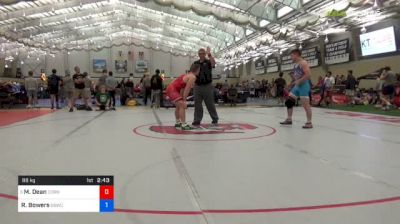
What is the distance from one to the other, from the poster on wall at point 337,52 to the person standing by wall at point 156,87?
40.4 ft

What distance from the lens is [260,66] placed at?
37594mm

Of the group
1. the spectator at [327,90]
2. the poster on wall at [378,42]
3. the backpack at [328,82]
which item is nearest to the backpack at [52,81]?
the spectator at [327,90]

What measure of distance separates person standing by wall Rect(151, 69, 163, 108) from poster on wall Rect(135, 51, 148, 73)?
33205 mm

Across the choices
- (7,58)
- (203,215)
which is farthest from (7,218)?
(7,58)

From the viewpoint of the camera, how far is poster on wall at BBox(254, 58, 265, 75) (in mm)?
36750

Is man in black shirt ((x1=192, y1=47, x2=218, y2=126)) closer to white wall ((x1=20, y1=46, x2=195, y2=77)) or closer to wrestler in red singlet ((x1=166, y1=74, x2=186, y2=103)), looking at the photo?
wrestler in red singlet ((x1=166, y1=74, x2=186, y2=103))

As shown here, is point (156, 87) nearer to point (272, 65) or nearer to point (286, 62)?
point (286, 62)

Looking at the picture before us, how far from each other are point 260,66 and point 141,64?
17480 millimetres

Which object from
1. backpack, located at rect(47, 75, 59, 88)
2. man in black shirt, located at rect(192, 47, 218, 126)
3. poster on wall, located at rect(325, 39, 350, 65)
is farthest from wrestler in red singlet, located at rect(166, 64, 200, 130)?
poster on wall, located at rect(325, 39, 350, 65)

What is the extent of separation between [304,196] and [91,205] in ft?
5.19

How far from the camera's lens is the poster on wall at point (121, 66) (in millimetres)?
48125

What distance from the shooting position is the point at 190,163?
408 centimetres
